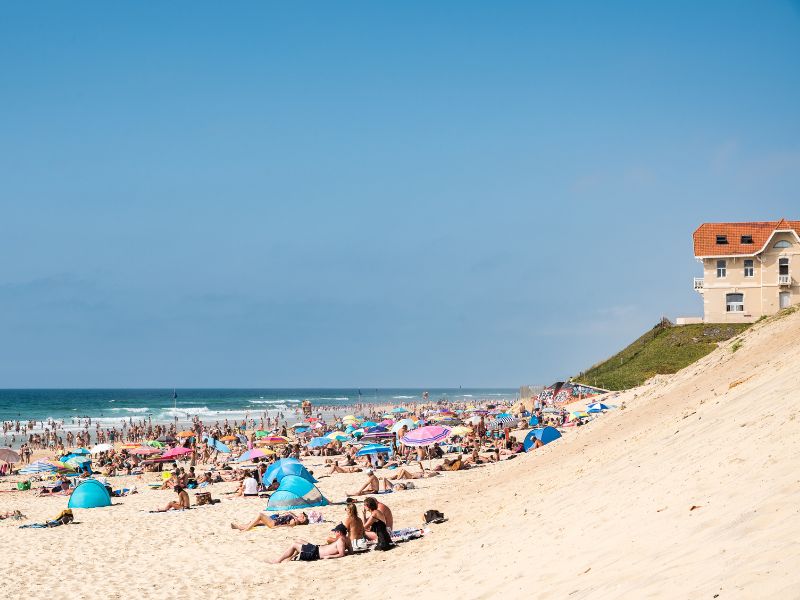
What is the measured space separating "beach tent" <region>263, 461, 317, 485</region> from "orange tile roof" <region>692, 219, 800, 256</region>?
41.8 metres

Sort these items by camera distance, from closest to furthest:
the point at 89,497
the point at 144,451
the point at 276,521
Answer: the point at 276,521 < the point at 89,497 < the point at 144,451

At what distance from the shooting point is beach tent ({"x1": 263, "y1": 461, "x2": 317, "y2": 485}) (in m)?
23.7

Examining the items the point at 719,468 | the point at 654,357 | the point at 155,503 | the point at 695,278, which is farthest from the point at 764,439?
the point at 695,278

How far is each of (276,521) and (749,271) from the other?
155 feet

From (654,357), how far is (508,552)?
149ft

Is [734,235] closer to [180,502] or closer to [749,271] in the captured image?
[749,271]

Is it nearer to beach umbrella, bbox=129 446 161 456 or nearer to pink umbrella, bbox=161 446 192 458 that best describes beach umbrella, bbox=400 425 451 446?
pink umbrella, bbox=161 446 192 458

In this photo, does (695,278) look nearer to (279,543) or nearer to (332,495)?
(332,495)

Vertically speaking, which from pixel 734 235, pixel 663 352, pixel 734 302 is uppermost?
pixel 734 235

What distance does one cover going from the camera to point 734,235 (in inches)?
2251

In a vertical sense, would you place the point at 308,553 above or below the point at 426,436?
below

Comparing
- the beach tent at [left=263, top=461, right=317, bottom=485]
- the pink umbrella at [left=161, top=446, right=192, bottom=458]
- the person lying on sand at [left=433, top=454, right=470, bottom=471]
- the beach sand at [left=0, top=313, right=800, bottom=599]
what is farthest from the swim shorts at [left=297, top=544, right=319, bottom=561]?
the pink umbrella at [left=161, top=446, right=192, bottom=458]

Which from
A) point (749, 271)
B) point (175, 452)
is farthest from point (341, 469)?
point (749, 271)

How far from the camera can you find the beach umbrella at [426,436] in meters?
27.6
